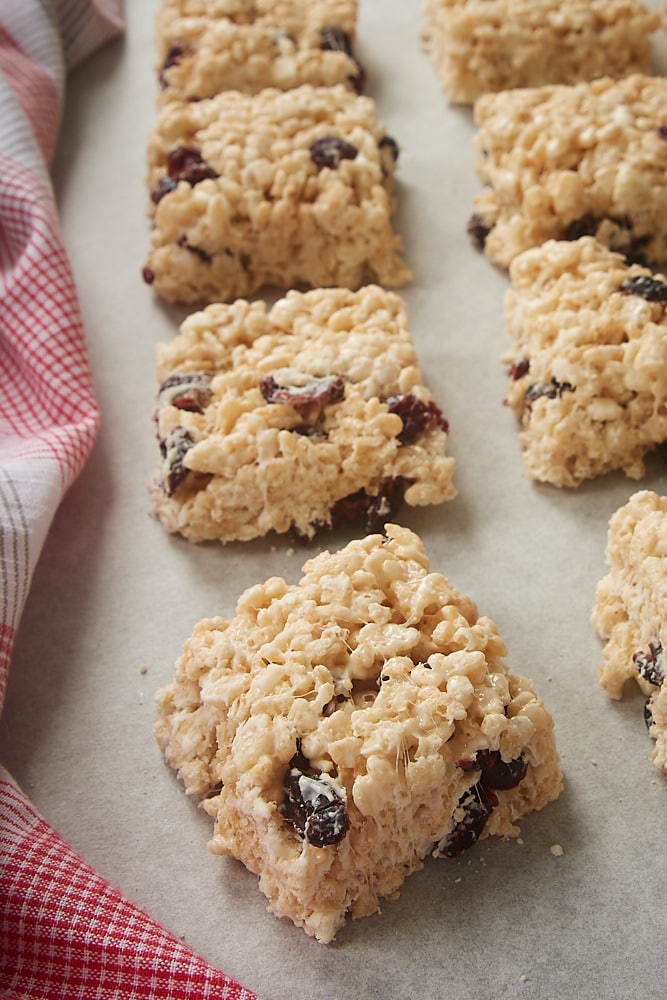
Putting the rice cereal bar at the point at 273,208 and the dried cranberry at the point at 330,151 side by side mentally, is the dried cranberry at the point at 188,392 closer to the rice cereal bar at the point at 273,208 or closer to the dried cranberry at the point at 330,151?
the rice cereal bar at the point at 273,208

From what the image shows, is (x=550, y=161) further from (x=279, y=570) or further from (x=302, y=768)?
(x=302, y=768)

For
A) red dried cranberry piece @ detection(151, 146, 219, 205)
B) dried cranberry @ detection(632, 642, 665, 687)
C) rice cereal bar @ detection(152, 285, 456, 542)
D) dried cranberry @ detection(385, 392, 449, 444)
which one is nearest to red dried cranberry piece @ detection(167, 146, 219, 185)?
red dried cranberry piece @ detection(151, 146, 219, 205)

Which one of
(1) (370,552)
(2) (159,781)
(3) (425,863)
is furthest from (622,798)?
(2) (159,781)

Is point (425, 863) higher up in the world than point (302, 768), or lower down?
lower down

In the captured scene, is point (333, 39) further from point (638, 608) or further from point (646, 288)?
point (638, 608)

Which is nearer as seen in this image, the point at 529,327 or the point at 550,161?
the point at 529,327

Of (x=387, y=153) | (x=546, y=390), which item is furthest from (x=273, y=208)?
(x=546, y=390)
